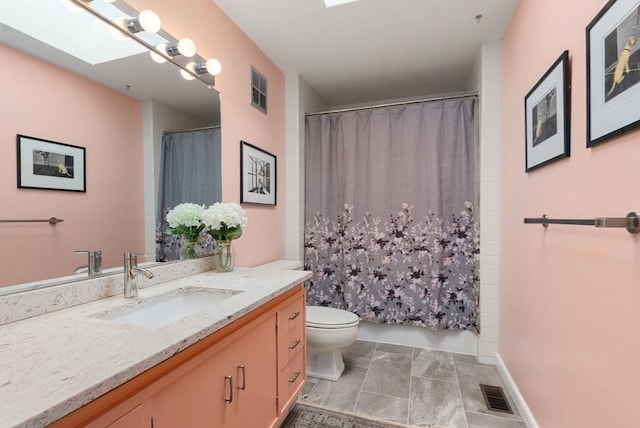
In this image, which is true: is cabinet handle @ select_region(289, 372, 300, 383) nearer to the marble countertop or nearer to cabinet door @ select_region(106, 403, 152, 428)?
the marble countertop

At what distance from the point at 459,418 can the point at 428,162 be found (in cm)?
171

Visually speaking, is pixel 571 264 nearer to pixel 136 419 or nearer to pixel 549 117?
pixel 549 117

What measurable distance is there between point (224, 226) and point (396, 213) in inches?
55.6

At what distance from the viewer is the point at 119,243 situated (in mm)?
1265

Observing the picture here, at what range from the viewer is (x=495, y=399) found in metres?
1.77

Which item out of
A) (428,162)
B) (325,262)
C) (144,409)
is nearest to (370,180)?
(428,162)

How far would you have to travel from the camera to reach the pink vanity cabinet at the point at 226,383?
2.18 ft

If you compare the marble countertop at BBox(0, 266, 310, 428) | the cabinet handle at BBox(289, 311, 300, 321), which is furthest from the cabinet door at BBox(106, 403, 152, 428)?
the cabinet handle at BBox(289, 311, 300, 321)

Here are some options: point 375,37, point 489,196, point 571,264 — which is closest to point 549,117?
point 571,264

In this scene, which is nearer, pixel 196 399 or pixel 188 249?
pixel 196 399

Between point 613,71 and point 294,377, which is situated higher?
point 613,71

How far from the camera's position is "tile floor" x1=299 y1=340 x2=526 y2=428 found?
5.31ft

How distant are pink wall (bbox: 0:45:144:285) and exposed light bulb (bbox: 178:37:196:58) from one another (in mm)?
387

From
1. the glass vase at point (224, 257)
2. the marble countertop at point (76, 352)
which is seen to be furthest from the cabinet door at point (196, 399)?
the glass vase at point (224, 257)
